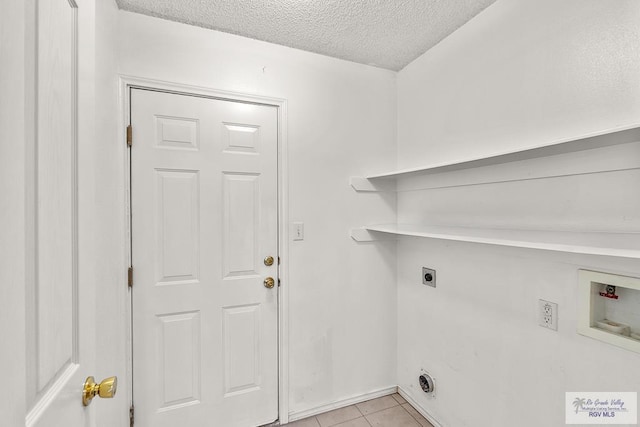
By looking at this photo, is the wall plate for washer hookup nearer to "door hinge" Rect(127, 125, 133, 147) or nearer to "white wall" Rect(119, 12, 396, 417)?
"white wall" Rect(119, 12, 396, 417)

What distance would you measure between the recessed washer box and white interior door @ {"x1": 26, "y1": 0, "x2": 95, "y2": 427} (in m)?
1.66

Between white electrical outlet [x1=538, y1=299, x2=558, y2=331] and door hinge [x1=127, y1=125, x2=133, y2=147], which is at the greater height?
door hinge [x1=127, y1=125, x2=133, y2=147]

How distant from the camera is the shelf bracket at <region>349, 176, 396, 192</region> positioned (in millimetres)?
2100

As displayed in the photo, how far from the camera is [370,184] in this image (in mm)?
2150

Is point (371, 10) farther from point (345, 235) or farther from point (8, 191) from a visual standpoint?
point (8, 191)

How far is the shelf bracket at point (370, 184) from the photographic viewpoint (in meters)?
2.10

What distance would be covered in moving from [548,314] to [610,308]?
0.21 meters

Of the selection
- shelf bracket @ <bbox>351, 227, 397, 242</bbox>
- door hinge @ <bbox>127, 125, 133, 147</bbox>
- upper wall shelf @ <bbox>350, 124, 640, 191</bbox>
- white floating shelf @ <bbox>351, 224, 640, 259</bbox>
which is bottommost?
shelf bracket @ <bbox>351, 227, 397, 242</bbox>

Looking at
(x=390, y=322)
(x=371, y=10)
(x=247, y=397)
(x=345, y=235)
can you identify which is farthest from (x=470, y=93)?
(x=247, y=397)

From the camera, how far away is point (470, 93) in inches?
65.9

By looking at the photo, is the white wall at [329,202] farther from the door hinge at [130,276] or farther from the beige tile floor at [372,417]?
the door hinge at [130,276]

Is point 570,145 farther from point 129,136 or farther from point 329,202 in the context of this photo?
point 129,136

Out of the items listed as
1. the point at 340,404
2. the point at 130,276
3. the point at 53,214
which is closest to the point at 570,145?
the point at 53,214

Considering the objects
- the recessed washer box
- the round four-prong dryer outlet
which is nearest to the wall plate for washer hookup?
the round four-prong dryer outlet
